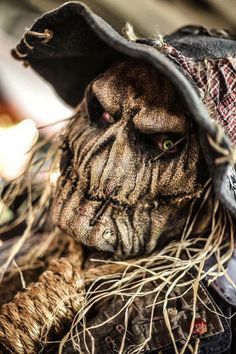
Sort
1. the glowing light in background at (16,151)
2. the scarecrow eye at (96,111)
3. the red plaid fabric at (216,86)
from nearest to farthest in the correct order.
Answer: the red plaid fabric at (216,86) → the scarecrow eye at (96,111) → the glowing light in background at (16,151)

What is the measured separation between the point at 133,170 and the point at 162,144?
0.34 ft

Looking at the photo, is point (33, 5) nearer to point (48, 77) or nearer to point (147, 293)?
point (48, 77)

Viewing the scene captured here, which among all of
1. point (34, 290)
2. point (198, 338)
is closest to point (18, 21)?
point (34, 290)

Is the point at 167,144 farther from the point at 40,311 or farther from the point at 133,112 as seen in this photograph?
the point at 40,311

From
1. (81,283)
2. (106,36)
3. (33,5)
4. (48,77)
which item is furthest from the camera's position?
(33,5)

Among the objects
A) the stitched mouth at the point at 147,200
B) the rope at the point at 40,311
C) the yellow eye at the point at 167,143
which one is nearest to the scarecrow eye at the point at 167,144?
the yellow eye at the point at 167,143

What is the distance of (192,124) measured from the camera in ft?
4.48

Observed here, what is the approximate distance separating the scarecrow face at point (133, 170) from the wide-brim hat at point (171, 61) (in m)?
0.08

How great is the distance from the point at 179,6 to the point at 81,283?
55.4 inches

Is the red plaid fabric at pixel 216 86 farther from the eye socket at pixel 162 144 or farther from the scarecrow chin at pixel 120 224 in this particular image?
the scarecrow chin at pixel 120 224

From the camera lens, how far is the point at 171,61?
1.32 metres

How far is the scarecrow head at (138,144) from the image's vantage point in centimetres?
137

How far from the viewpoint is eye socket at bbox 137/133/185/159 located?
1.42 m

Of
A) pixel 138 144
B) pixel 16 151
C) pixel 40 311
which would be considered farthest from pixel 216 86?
pixel 16 151
